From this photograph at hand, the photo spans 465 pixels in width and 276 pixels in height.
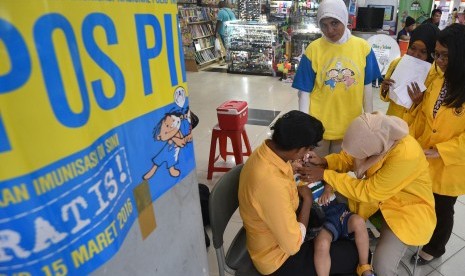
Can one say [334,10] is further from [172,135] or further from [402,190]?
[172,135]

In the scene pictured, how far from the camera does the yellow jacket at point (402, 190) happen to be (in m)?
1.38

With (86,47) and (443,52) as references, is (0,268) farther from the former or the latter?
(443,52)

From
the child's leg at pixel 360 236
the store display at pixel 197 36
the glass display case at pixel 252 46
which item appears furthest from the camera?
the store display at pixel 197 36

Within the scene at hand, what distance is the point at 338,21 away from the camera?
6.14ft

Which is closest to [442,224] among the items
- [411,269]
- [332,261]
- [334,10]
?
[411,269]

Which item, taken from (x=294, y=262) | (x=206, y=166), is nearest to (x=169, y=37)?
(x=294, y=262)

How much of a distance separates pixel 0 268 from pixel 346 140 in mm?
1268

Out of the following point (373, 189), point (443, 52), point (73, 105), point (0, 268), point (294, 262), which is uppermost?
point (73, 105)

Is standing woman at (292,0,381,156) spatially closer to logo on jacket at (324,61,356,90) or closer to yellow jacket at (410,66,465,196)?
logo on jacket at (324,61,356,90)

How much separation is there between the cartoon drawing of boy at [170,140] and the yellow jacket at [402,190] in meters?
0.98

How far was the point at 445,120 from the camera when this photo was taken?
1.62m

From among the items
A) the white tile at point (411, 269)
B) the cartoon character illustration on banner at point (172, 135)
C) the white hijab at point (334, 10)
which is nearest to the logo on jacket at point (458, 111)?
the white hijab at point (334, 10)

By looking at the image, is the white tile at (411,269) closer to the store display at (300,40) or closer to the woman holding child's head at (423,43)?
the woman holding child's head at (423,43)

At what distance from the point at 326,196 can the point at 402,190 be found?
1.19 feet
